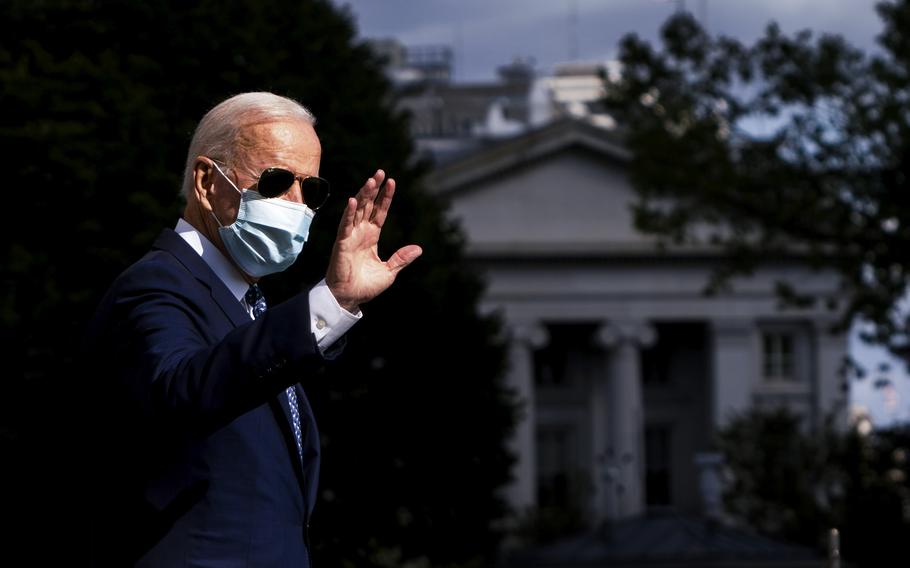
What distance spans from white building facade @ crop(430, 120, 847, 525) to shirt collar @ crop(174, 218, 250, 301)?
68.9 m

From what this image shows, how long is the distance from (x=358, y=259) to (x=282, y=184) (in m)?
0.36

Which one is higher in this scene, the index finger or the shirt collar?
the index finger

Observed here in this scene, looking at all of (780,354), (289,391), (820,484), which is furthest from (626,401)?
(289,391)

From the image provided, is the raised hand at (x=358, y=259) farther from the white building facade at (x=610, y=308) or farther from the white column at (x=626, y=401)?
the white column at (x=626, y=401)

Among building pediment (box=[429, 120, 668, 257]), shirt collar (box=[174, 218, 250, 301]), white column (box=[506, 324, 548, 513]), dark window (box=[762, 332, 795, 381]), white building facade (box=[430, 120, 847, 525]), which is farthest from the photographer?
dark window (box=[762, 332, 795, 381])

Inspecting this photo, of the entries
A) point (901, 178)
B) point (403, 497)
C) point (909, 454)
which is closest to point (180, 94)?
point (403, 497)

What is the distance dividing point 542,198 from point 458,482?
60.5m

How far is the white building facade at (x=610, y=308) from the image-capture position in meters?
74.6

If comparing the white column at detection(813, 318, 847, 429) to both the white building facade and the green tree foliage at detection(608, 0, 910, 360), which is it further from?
the green tree foliage at detection(608, 0, 910, 360)

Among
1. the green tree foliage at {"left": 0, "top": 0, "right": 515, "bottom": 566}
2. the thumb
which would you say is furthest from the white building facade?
the thumb

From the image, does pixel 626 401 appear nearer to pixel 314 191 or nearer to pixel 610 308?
pixel 610 308

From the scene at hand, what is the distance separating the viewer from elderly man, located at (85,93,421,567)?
11.7ft

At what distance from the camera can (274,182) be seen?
3980 mm

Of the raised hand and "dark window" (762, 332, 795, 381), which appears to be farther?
"dark window" (762, 332, 795, 381)
